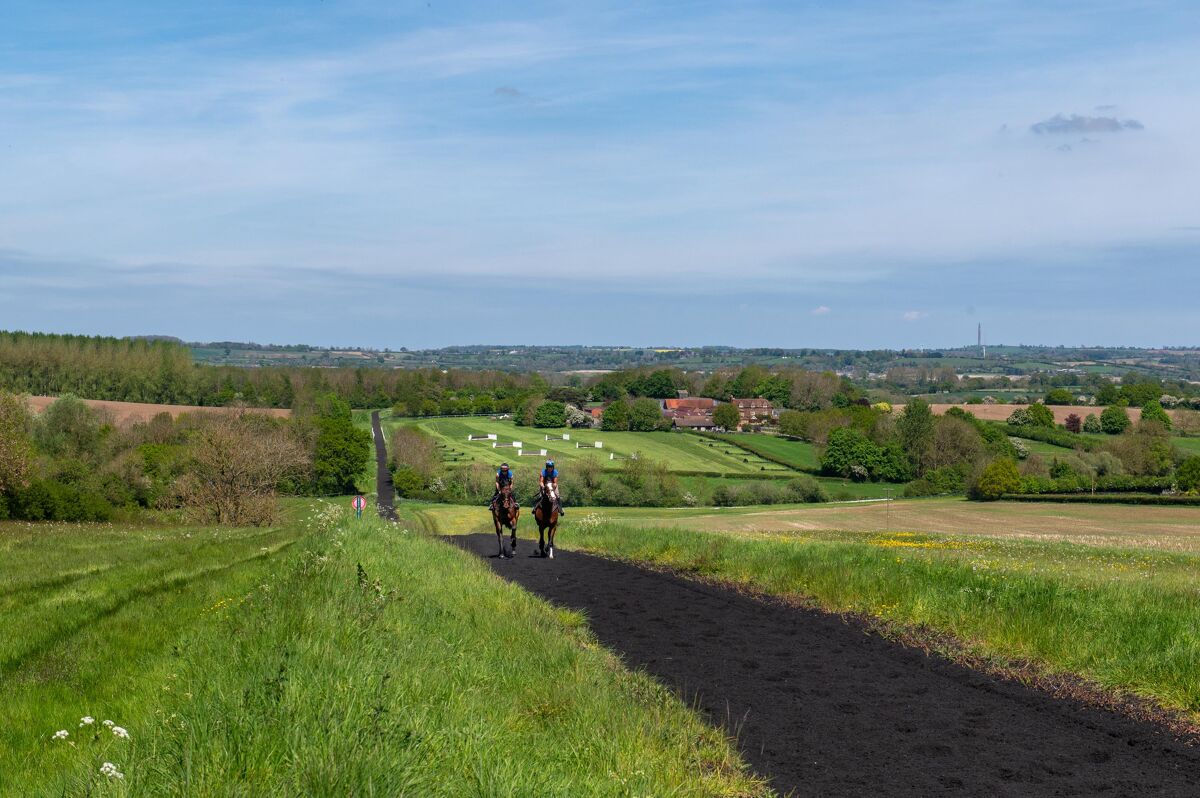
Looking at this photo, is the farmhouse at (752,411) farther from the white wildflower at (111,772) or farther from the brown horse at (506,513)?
the white wildflower at (111,772)

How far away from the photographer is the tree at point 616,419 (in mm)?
154500

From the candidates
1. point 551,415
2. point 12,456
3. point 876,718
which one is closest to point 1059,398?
point 551,415

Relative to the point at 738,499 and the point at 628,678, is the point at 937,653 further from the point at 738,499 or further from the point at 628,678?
the point at 738,499

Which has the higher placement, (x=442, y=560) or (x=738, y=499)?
(x=442, y=560)

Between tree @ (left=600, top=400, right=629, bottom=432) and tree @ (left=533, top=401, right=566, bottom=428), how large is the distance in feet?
27.1

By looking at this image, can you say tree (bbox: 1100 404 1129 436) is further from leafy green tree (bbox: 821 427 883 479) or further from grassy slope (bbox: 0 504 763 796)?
grassy slope (bbox: 0 504 763 796)

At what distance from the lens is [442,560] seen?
19281mm

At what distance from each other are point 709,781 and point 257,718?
333 cm

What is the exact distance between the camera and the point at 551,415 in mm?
160375

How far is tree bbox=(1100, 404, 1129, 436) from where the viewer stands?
135 metres

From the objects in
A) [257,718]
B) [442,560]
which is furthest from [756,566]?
[257,718]

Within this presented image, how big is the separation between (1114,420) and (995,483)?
56.9m

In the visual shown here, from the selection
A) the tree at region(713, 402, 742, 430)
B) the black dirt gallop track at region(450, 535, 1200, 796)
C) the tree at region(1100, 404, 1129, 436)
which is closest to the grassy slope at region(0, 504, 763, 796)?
the black dirt gallop track at region(450, 535, 1200, 796)

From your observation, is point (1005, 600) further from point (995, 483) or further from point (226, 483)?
point (995, 483)
